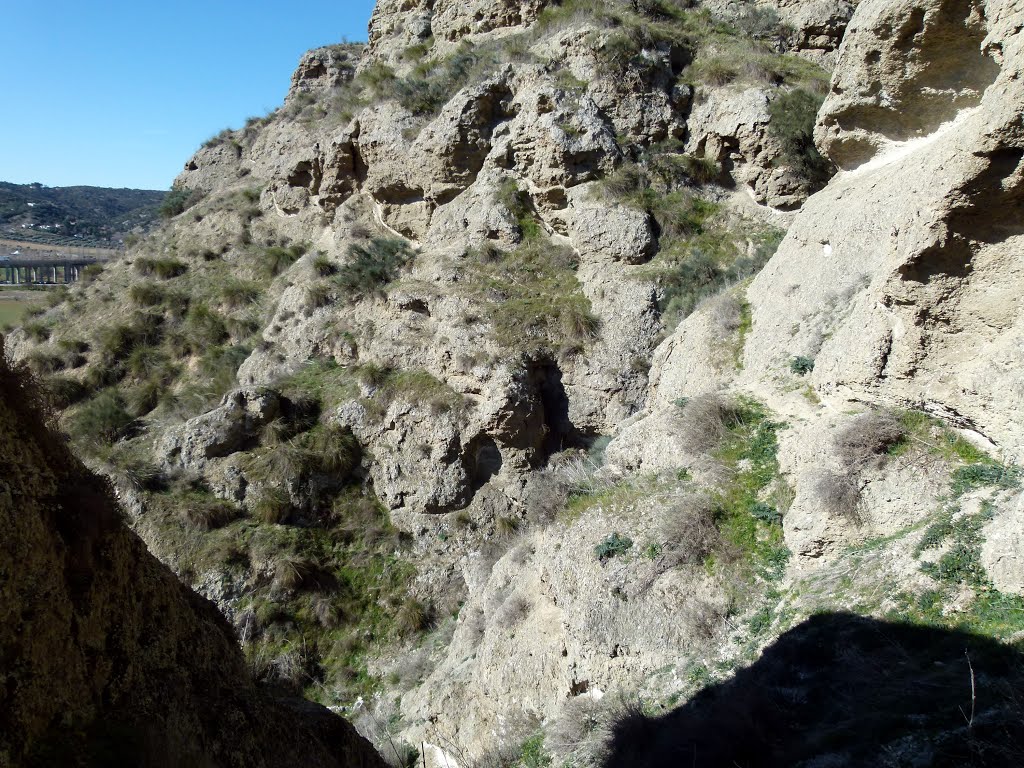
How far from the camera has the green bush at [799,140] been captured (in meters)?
13.6

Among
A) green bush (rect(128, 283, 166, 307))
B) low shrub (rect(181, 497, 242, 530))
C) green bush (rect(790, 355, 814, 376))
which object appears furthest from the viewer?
green bush (rect(128, 283, 166, 307))

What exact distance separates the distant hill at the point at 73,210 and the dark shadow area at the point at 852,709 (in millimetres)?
69724

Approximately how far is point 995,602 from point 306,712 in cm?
523

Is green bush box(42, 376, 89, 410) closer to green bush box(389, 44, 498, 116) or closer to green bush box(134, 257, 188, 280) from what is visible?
green bush box(134, 257, 188, 280)

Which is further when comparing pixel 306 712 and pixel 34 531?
pixel 306 712

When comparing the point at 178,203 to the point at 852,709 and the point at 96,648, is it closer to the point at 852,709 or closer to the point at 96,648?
the point at 96,648

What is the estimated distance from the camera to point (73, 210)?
293 ft

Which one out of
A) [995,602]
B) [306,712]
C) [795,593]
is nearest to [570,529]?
[795,593]

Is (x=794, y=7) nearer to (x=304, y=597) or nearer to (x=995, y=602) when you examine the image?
(x=995, y=602)

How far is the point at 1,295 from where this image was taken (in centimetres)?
3412

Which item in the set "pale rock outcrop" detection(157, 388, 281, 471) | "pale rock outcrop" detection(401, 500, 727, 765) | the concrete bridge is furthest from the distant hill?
"pale rock outcrop" detection(401, 500, 727, 765)

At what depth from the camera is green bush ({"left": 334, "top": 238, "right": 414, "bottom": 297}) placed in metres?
15.6

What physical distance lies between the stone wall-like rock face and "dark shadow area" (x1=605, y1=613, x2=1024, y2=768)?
2.94 m

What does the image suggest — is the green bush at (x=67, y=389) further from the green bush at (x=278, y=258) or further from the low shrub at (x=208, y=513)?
the low shrub at (x=208, y=513)
